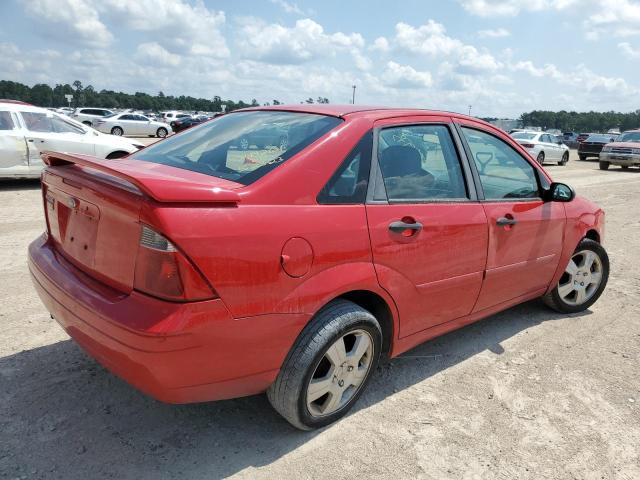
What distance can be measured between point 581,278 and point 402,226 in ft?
8.37

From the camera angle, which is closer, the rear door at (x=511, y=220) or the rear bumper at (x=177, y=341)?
the rear bumper at (x=177, y=341)

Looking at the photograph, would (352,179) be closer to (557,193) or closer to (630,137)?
(557,193)

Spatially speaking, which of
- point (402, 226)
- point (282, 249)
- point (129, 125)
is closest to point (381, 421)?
point (402, 226)

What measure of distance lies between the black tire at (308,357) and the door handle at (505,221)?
1276 mm

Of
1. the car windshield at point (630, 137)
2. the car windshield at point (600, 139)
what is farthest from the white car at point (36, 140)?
the car windshield at point (600, 139)

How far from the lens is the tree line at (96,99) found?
8781 centimetres

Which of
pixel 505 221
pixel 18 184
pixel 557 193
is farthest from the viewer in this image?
pixel 18 184

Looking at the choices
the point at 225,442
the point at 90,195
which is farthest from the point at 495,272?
the point at 90,195

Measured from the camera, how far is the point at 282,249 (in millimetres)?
2277

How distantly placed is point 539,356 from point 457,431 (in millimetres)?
1269

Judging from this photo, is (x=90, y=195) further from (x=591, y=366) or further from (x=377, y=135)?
(x=591, y=366)

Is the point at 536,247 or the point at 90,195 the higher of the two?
the point at 90,195

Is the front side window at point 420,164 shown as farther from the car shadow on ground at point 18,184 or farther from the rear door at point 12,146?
the car shadow on ground at point 18,184

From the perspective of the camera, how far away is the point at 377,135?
2857mm
